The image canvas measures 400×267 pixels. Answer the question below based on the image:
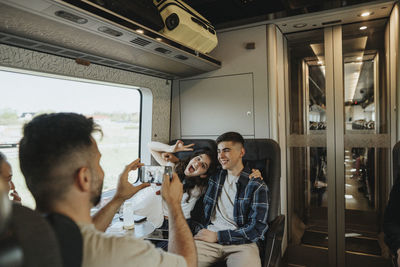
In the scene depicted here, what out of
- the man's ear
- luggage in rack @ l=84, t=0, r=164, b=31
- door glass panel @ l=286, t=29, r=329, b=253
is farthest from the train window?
door glass panel @ l=286, t=29, r=329, b=253

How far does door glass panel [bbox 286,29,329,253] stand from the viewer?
3.33 meters

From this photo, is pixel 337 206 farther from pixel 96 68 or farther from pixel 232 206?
pixel 96 68

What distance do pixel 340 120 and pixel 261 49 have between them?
1226mm

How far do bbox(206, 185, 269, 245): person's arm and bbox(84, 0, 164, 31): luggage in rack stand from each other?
174 centimetres

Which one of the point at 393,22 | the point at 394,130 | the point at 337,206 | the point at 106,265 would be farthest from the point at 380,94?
the point at 106,265

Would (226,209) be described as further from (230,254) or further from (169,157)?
(169,157)

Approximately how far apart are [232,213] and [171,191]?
1154 mm

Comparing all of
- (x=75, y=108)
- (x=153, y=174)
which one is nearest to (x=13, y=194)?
(x=75, y=108)

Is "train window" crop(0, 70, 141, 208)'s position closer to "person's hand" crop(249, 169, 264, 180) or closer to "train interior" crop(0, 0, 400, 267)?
"train interior" crop(0, 0, 400, 267)

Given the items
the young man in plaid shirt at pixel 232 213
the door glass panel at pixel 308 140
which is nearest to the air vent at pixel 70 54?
the young man in plaid shirt at pixel 232 213

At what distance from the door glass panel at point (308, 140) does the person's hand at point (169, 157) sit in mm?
1433

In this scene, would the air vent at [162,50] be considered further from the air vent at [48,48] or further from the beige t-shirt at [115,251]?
the beige t-shirt at [115,251]

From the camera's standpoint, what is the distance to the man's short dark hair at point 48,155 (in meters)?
1.01

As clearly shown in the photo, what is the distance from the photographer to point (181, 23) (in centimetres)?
251
